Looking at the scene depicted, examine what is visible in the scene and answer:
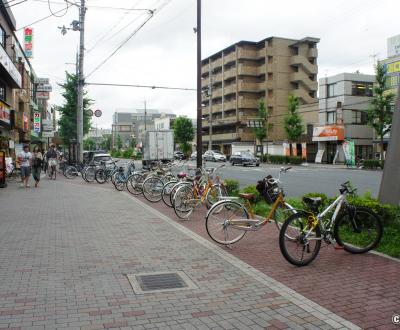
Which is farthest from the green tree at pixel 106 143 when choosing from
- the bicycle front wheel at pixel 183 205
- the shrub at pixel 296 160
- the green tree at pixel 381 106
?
the bicycle front wheel at pixel 183 205

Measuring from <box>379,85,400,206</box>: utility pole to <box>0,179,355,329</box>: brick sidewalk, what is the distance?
3589 millimetres

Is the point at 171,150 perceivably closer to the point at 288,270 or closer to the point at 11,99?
the point at 11,99

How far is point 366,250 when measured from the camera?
253 inches

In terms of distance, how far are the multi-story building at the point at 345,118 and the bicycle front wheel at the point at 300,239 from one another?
136ft

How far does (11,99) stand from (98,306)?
28122mm

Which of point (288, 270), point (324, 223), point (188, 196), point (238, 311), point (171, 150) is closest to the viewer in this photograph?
point (238, 311)

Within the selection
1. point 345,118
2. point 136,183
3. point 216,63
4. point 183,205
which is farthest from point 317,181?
point 216,63

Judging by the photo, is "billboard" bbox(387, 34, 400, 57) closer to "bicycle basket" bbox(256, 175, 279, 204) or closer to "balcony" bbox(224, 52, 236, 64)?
"bicycle basket" bbox(256, 175, 279, 204)

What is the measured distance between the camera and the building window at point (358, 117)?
46844mm

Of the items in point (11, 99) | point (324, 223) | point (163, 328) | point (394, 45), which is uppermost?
point (394, 45)

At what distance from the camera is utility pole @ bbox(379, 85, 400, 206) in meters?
7.93

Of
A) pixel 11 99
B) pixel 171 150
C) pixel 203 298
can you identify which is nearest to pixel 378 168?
pixel 171 150

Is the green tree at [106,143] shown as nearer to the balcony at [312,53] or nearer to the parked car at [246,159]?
the balcony at [312,53]

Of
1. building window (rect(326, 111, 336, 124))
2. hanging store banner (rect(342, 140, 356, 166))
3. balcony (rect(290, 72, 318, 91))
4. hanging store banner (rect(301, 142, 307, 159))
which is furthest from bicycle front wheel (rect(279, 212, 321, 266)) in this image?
balcony (rect(290, 72, 318, 91))
